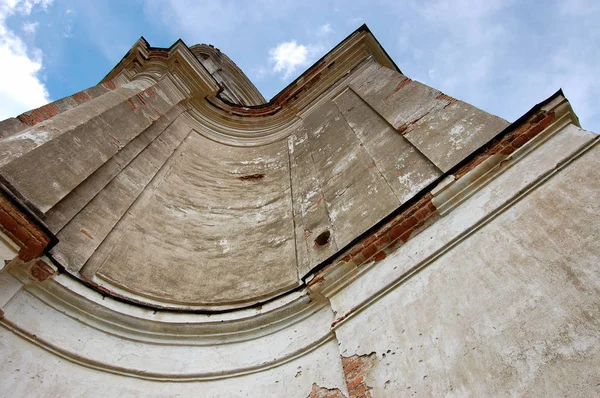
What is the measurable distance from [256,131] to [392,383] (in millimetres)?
8534

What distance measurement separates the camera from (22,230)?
134 inches

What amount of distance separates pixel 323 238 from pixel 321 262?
0.95 metres

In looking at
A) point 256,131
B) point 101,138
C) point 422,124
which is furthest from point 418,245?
point 256,131

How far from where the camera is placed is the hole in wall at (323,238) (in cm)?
513

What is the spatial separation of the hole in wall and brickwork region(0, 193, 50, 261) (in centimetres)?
295

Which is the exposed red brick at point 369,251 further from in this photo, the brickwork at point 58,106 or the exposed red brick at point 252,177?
the brickwork at point 58,106

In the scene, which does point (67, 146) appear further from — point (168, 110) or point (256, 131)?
point (256, 131)

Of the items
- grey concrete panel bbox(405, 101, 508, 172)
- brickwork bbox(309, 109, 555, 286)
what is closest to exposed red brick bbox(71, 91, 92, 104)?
grey concrete panel bbox(405, 101, 508, 172)

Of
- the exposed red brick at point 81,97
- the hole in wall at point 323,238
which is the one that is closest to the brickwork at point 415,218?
the hole in wall at point 323,238

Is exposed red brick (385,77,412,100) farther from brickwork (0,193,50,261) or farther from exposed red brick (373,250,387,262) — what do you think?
brickwork (0,193,50,261)

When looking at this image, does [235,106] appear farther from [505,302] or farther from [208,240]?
[505,302]

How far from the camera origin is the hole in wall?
5132mm

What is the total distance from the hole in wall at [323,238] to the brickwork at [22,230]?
2954 millimetres

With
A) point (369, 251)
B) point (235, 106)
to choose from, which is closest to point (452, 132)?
point (369, 251)
